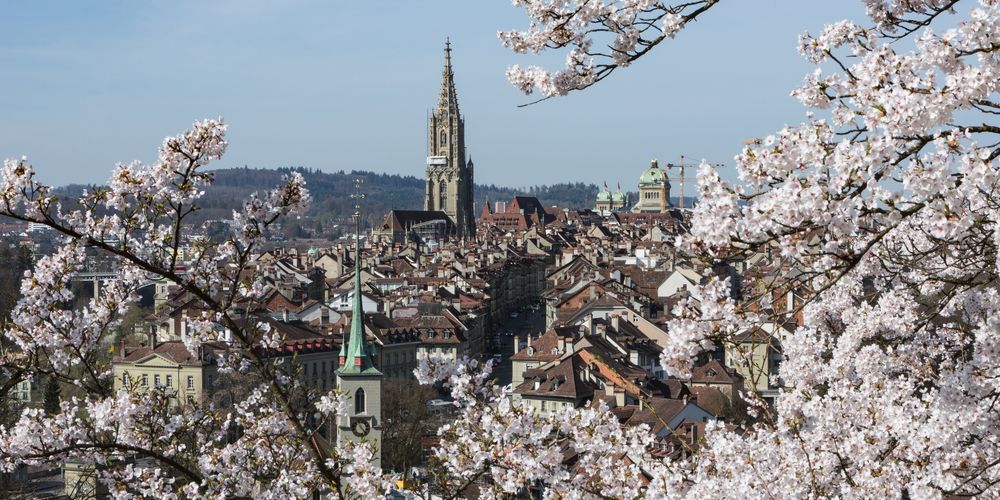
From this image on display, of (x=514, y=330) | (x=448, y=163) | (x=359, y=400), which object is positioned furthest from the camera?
(x=448, y=163)

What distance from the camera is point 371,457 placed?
323 inches

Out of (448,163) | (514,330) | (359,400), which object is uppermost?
(448,163)

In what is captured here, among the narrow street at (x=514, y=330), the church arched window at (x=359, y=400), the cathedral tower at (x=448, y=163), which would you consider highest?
the cathedral tower at (x=448, y=163)

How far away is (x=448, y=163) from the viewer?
177750 millimetres

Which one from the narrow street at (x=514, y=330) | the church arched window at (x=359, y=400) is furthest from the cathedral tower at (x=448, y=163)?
the church arched window at (x=359, y=400)

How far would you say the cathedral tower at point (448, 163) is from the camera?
174375 millimetres

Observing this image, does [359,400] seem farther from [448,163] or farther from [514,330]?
[448,163]

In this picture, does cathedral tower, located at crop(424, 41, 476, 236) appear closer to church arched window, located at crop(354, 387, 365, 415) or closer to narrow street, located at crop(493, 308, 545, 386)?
narrow street, located at crop(493, 308, 545, 386)

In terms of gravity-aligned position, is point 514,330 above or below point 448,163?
below

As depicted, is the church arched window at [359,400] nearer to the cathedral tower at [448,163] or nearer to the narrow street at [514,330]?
the narrow street at [514,330]

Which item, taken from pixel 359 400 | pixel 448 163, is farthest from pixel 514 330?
pixel 448 163

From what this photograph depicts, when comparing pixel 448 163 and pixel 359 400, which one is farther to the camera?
pixel 448 163

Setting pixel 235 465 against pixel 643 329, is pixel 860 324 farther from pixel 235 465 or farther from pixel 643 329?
pixel 643 329

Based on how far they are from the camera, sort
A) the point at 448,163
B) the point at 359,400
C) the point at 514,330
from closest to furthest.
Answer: the point at 359,400 → the point at 514,330 → the point at 448,163
